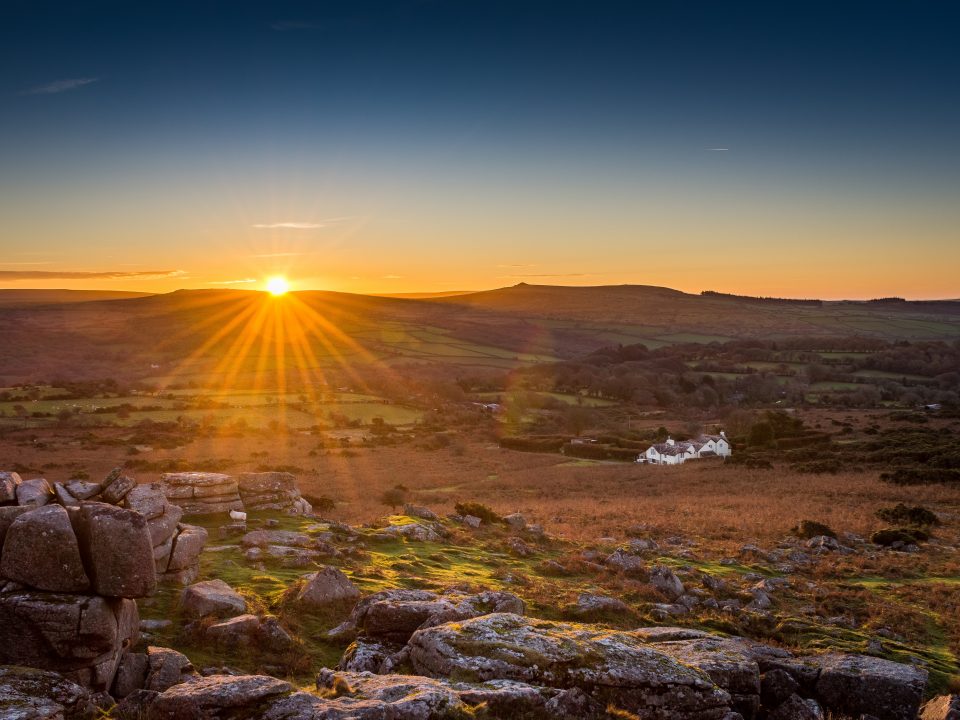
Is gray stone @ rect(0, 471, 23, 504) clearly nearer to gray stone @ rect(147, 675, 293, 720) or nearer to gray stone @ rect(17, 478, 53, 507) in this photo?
gray stone @ rect(17, 478, 53, 507)

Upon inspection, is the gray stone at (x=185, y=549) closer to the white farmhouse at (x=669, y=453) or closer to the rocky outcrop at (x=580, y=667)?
the rocky outcrop at (x=580, y=667)

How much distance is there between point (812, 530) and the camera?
33.5 m

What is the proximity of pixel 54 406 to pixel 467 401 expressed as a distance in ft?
213

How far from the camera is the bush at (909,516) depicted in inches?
1429

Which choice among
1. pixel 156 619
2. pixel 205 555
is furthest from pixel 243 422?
pixel 156 619

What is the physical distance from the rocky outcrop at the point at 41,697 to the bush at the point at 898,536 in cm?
3330

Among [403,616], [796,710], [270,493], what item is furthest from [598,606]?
[270,493]

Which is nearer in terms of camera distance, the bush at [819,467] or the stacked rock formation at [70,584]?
the stacked rock formation at [70,584]

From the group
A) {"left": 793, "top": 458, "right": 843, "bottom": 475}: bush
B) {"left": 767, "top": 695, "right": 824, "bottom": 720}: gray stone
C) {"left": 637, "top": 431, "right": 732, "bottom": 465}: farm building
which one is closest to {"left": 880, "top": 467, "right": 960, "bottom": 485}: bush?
{"left": 793, "top": 458, "right": 843, "bottom": 475}: bush

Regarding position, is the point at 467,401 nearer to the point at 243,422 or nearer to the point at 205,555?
the point at 243,422

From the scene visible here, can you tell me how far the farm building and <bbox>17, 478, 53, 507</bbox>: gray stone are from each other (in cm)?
6689

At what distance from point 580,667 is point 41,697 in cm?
859

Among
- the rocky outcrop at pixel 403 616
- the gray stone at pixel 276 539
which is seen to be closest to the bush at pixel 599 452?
the gray stone at pixel 276 539

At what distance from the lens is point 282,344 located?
197 m
